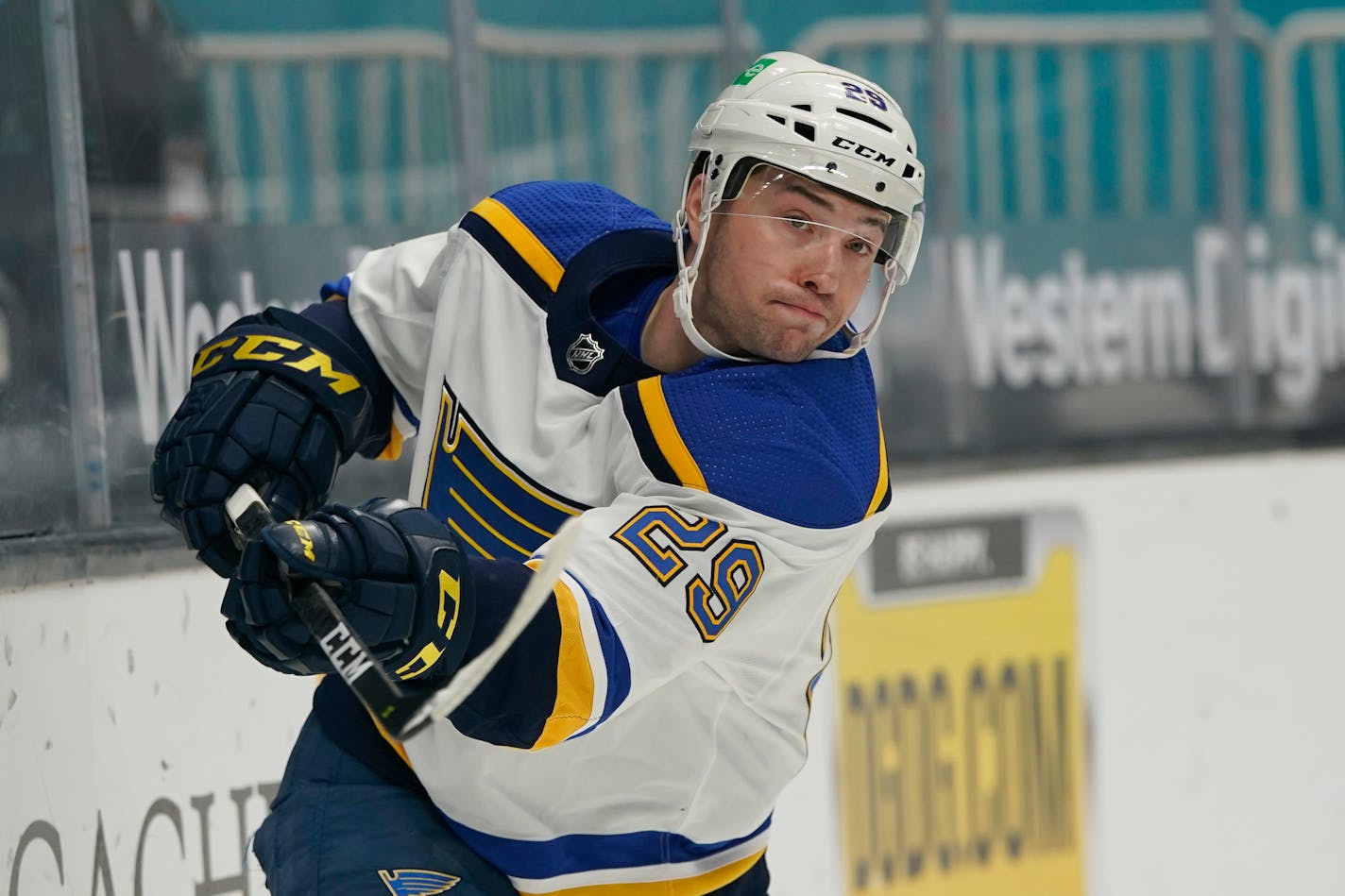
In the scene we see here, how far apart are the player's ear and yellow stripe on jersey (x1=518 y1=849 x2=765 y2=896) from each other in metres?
0.66

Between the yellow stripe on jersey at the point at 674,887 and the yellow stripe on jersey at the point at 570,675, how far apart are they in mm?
438

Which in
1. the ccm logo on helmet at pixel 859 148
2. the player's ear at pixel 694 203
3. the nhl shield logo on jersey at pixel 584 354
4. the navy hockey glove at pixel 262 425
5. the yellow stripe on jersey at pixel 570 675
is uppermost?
the ccm logo on helmet at pixel 859 148

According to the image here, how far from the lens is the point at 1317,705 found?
375cm

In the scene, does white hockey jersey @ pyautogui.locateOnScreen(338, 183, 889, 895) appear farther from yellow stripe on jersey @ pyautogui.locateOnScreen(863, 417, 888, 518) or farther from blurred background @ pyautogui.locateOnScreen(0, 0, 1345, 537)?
blurred background @ pyautogui.locateOnScreen(0, 0, 1345, 537)

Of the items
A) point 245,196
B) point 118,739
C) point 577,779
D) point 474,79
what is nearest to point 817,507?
point 577,779

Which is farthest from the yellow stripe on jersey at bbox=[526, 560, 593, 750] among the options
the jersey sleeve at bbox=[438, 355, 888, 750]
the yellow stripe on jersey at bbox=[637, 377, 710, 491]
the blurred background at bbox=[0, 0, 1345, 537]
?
the blurred background at bbox=[0, 0, 1345, 537]

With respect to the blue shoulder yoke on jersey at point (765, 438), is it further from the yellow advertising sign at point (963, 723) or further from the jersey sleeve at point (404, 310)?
the yellow advertising sign at point (963, 723)

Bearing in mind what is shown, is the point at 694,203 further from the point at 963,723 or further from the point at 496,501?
the point at 963,723

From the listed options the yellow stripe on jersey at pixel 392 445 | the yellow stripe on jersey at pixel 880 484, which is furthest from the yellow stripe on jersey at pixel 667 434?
the yellow stripe on jersey at pixel 392 445

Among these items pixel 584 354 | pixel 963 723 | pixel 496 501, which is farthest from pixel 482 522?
pixel 963 723

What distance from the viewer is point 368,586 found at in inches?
48.3

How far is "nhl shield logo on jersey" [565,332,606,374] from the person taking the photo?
1697mm

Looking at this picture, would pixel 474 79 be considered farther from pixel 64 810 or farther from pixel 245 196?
pixel 64 810

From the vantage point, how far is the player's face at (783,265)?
160cm
